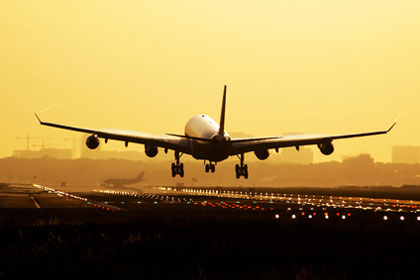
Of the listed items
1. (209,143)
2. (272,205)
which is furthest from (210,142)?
(272,205)

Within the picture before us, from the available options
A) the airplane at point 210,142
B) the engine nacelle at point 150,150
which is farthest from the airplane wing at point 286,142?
the engine nacelle at point 150,150

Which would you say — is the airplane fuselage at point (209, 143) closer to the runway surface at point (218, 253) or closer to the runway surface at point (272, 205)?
the runway surface at point (272, 205)

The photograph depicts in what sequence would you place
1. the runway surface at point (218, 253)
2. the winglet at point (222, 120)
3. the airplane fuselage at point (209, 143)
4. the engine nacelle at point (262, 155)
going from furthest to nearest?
the engine nacelle at point (262, 155) < the winglet at point (222, 120) < the airplane fuselage at point (209, 143) < the runway surface at point (218, 253)

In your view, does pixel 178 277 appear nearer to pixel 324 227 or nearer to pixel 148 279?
pixel 148 279

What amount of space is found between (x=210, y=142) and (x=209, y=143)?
1.30ft

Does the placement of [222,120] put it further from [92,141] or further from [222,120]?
[92,141]

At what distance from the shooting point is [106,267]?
21.5 m

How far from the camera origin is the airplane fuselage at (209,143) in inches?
2616

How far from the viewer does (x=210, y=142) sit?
220ft

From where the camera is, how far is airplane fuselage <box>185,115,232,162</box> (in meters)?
66.4

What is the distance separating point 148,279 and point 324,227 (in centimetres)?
1786

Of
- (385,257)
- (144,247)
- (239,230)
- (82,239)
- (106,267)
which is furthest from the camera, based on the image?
(239,230)

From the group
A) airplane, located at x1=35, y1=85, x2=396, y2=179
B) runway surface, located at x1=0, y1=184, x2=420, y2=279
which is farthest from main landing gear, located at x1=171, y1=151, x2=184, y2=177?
runway surface, located at x1=0, y1=184, x2=420, y2=279

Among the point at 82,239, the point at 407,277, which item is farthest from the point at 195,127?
the point at 407,277
